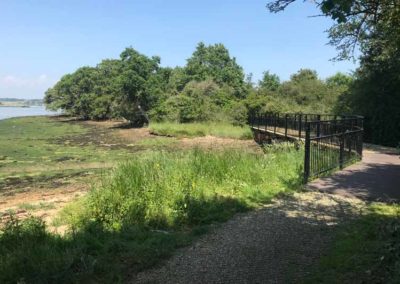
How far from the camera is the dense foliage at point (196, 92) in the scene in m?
42.6

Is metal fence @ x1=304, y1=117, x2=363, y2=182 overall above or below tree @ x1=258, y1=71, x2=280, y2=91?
below

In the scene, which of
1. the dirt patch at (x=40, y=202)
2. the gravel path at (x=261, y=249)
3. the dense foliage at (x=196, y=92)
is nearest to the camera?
the gravel path at (x=261, y=249)

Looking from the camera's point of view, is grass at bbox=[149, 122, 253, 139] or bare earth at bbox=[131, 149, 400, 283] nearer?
bare earth at bbox=[131, 149, 400, 283]

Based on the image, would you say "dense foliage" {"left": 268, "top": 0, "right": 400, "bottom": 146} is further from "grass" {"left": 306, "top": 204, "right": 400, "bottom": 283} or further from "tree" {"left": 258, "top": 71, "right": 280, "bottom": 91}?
"tree" {"left": 258, "top": 71, "right": 280, "bottom": 91}

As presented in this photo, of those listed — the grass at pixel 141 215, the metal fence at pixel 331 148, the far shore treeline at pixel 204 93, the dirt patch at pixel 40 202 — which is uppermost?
the far shore treeline at pixel 204 93

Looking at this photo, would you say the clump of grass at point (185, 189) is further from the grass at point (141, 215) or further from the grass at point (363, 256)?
the grass at point (363, 256)

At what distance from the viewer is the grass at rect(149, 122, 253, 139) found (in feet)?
114

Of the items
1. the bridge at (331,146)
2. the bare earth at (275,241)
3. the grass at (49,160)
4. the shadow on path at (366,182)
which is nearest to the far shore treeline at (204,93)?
the bridge at (331,146)

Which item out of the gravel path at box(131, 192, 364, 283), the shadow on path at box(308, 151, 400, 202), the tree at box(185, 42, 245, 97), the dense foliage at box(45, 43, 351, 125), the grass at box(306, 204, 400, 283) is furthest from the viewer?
the tree at box(185, 42, 245, 97)

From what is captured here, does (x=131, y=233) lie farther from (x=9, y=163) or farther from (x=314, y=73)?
(x=314, y=73)

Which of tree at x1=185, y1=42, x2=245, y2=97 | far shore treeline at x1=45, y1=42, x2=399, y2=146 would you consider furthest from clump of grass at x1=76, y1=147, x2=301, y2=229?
tree at x1=185, y1=42, x2=245, y2=97

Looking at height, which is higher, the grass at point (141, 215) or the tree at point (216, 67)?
the tree at point (216, 67)

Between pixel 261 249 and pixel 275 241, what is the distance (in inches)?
15.3

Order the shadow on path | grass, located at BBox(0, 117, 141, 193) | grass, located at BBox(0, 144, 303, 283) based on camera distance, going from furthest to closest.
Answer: grass, located at BBox(0, 117, 141, 193), the shadow on path, grass, located at BBox(0, 144, 303, 283)
